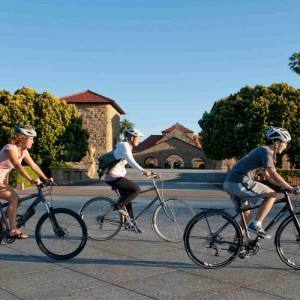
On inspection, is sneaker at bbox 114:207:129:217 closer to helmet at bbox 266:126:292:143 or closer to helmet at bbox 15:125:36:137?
helmet at bbox 15:125:36:137

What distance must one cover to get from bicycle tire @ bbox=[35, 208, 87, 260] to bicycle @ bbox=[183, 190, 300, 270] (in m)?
1.52

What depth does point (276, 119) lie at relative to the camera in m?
34.3

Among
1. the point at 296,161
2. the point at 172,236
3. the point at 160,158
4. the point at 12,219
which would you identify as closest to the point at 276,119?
the point at 296,161

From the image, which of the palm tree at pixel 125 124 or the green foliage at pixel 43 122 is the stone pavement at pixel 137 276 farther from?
the palm tree at pixel 125 124

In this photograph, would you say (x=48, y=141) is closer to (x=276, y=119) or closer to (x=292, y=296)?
(x=276, y=119)

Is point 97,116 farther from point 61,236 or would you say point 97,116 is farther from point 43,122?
point 61,236

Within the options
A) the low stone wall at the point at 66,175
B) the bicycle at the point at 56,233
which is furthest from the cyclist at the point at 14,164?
the low stone wall at the point at 66,175

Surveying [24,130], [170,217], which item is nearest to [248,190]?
[170,217]

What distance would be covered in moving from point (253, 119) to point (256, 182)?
29.8 metres

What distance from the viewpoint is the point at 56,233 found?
5766 millimetres

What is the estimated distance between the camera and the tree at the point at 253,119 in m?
33.7

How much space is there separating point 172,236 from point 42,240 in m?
2.37

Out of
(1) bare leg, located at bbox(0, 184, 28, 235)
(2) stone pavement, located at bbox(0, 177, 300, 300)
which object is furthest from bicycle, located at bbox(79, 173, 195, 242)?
(1) bare leg, located at bbox(0, 184, 28, 235)

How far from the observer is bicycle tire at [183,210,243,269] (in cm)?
525
